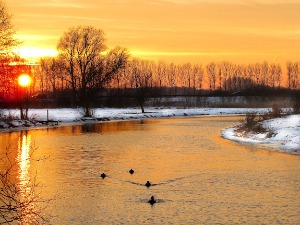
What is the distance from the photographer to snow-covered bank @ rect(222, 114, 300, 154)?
30.6 metres

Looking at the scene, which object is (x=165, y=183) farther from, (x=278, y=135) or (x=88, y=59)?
(x=88, y=59)

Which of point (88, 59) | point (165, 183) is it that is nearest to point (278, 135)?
point (165, 183)

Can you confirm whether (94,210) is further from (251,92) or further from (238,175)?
(251,92)

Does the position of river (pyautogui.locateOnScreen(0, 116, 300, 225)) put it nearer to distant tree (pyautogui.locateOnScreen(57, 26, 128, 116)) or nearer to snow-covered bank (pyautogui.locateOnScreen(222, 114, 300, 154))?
snow-covered bank (pyautogui.locateOnScreen(222, 114, 300, 154))

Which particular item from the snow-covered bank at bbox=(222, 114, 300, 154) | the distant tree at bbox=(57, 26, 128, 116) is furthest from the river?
the distant tree at bbox=(57, 26, 128, 116)

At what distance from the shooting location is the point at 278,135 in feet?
113

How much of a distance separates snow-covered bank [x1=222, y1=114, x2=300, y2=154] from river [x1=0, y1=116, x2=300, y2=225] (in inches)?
60.0

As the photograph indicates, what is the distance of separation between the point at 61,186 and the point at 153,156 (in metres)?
9.17

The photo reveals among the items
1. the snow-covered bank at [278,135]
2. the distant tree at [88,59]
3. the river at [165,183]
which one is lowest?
the river at [165,183]

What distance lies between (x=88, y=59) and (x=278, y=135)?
2005 inches

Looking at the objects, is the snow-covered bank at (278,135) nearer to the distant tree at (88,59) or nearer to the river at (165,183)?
the river at (165,183)

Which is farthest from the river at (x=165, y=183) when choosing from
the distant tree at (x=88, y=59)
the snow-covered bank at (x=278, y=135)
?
the distant tree at (x=88, y=59)

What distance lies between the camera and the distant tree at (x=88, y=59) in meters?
78.4

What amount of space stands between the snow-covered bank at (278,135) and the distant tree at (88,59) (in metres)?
40.4
